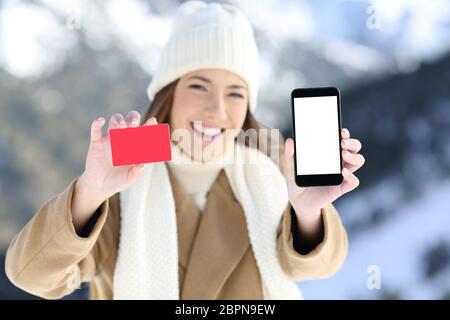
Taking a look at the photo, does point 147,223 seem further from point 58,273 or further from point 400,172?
point 400,172

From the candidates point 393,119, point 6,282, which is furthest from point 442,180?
point 6,282

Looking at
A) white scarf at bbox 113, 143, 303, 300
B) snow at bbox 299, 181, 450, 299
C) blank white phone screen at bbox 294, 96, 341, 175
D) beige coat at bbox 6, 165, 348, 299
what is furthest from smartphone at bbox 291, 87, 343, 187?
snow at bbox 299, 181, 450, 299

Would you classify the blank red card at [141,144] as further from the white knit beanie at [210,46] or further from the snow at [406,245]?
the snow at [406,245]

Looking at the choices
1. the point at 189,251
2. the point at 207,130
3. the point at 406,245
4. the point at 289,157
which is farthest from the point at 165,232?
the point at 406,245

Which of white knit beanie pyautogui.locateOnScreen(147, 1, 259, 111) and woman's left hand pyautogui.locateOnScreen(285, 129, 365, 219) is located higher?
white knit beanie pyautogui.locateOnScreen(147, 1, 259, 111)

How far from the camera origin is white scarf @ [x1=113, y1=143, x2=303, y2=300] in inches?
40.8

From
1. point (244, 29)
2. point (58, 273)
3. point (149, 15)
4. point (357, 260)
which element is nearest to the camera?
point (58, 273)

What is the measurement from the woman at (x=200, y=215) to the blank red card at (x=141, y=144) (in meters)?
0.10

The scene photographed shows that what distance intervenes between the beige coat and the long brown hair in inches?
4.9

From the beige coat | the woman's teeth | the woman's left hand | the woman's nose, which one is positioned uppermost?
the woman's nose

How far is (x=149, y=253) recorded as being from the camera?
41.9 inches

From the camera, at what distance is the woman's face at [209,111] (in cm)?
111

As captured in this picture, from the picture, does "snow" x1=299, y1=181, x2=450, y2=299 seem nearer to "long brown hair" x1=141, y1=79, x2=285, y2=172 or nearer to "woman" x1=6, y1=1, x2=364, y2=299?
"long brown hair" x1=141, y1=79, x2=285, y2=172

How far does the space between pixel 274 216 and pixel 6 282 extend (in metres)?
1.57
